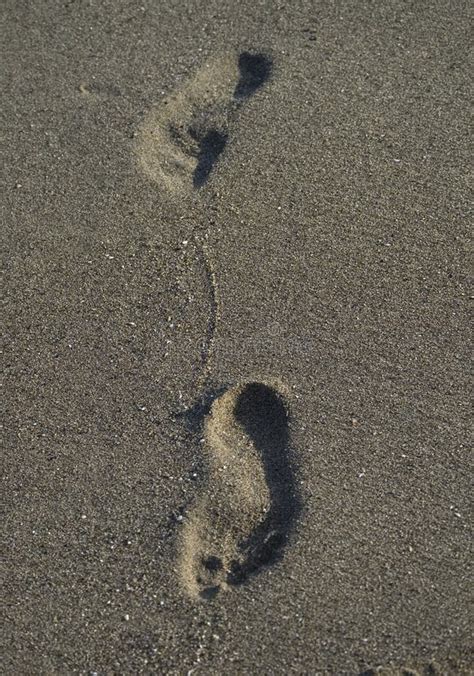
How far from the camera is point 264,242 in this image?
9.67ft

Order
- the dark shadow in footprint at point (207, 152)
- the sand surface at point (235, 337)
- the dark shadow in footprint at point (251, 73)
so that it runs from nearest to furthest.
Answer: the sand surface at point (235, 337) < the dark shadow in footprint at point (207, 152) < the dark shadow in footprint at point (251, 73)

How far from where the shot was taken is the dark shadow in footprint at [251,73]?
339 centimetres

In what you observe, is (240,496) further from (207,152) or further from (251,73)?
(251,73)

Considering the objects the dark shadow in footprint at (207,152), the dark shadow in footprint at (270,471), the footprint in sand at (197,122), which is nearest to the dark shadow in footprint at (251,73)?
the footprint in sand at (197,122)

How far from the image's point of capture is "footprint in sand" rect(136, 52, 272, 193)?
3172 mm

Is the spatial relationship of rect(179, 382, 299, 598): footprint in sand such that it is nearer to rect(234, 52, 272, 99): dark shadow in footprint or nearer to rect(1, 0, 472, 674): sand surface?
rect(1, 0, 472, 674): sand surface

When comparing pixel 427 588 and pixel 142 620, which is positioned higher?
pixel 427 588

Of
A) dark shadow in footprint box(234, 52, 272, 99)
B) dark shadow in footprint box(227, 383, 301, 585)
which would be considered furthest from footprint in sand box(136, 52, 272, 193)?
dark shadow in footprint box(227, 383, 301, 585)

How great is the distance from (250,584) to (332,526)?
24 cm

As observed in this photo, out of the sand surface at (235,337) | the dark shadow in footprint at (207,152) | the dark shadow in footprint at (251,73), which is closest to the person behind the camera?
the sand surface at (235,337)

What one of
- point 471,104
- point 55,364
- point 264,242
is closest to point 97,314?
point 55,364

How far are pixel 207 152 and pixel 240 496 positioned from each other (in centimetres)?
130

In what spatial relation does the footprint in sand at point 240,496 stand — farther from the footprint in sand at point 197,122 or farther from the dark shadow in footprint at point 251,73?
the dark shadow in footprint at point 251,73

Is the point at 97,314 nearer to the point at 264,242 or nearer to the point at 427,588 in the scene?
the point at 264,242
